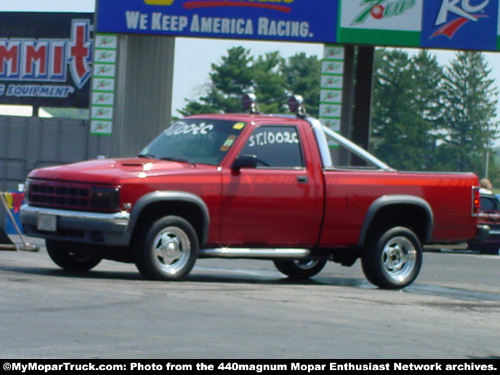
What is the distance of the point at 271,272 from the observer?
46.3ft

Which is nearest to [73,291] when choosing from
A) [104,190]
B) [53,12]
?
[104,190]

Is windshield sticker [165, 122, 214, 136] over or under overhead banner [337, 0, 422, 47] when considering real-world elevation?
under

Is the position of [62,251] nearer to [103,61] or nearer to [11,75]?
[103,61]

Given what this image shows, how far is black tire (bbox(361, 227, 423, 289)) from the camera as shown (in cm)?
1188

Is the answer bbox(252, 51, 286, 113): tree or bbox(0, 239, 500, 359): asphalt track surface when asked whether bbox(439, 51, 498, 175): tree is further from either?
bbox(0, 239, 500, 359): asphalt track surface

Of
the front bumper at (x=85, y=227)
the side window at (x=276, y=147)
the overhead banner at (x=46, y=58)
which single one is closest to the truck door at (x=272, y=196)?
the side window at (x=276, y=147)

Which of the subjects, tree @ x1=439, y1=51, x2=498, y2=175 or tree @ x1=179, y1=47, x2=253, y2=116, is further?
tree @ x1=439, y1=51, x2=498, y2=175

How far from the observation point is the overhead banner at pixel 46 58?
41094 mm

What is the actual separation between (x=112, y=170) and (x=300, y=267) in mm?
3547

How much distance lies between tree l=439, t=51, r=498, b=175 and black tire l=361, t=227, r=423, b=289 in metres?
134

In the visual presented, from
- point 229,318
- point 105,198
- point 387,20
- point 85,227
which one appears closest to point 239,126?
point 105,198

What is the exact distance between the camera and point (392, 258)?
39.7 feet

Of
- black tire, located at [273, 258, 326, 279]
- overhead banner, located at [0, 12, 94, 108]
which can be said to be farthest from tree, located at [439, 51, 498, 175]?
black tire, located at [273, 258, 326, 279]
